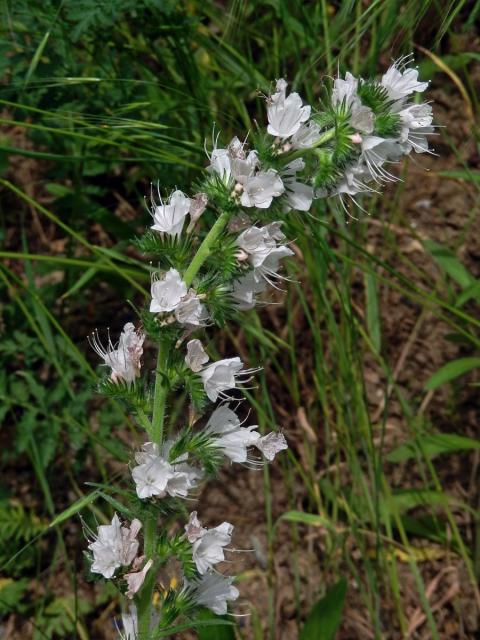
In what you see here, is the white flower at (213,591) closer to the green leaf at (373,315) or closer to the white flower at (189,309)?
the white flower at (189,309)

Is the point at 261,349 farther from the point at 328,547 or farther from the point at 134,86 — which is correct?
the point at 134,86

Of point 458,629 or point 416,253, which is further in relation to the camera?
point 416,253

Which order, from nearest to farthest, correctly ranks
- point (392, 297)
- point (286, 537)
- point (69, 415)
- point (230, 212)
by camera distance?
point (230, 212) → point (69, 415) → point (286, 537) → point (392, 297)

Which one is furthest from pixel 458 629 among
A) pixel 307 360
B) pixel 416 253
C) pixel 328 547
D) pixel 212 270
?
pixel 212 270

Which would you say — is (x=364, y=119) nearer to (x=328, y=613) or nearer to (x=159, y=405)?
(x=159, y=405)

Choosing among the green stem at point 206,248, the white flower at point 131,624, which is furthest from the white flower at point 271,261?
the white flower at point 131,624

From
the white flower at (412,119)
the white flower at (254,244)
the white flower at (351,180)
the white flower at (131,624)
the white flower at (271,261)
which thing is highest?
the white flower at (412,119)
